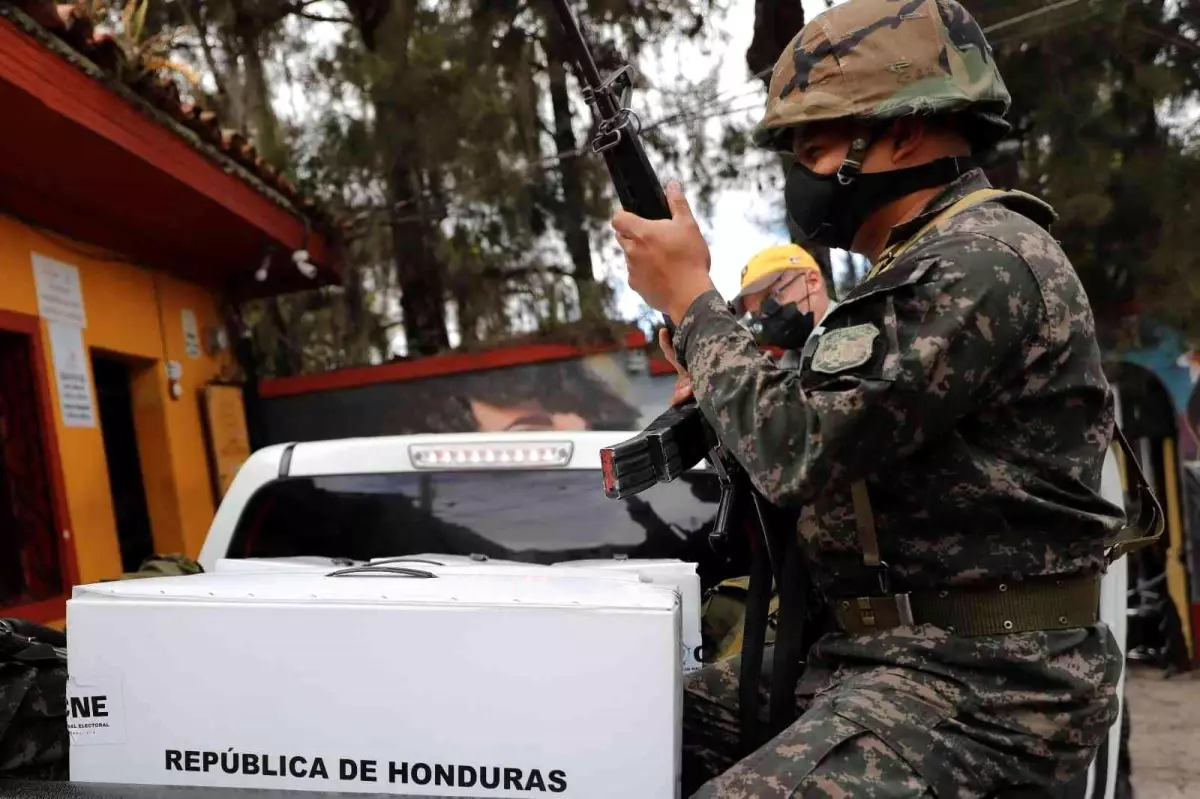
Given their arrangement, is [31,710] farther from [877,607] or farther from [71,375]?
[71,375]

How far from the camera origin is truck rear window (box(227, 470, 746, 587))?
2926 millimetres

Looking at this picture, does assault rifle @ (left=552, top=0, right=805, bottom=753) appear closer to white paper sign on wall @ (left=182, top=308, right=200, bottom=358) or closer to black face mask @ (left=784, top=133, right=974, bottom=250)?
black face mask @ (left=784, top=133, right=974, bottom=250)

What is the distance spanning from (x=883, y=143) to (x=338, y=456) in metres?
1.98

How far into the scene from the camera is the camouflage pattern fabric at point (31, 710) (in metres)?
1.71

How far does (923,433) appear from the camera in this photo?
4.23ft

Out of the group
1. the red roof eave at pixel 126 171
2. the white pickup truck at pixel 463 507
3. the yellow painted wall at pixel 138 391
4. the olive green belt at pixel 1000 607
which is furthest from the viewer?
the yellow painted wall at pixel 138 391

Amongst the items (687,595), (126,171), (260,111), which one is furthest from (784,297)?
(260,111)

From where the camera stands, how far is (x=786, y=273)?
386 centimetres

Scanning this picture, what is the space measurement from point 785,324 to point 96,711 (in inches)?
104

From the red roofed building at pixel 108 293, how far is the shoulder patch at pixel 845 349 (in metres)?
3.77

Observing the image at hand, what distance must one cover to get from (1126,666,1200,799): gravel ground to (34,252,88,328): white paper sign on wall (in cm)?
580

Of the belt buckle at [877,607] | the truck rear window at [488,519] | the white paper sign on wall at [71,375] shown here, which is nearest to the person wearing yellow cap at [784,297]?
the truck rear window at [488,519]

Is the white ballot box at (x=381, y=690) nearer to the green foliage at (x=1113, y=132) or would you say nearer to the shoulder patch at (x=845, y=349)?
the shoulder patch at (x=845, y=349)

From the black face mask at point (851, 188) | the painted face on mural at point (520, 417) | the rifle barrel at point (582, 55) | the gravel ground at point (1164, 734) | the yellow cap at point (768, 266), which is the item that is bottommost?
the gravel ground at point (1164, 734)
